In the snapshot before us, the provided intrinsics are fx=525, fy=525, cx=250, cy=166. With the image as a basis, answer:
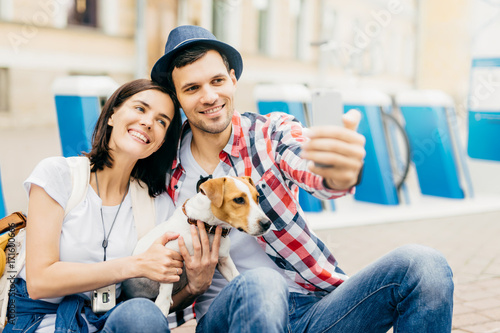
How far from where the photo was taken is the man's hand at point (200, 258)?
2023 millimetres

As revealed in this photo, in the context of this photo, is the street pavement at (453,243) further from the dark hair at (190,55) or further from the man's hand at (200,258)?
the dark hair at (190,55)

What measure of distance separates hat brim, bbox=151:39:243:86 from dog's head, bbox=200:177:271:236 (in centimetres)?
59

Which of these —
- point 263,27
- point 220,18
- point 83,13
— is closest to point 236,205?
point 83,13

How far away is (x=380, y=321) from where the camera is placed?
2.00 metres

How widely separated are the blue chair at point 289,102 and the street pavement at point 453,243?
52cm

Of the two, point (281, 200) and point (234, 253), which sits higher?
point (281, 200)

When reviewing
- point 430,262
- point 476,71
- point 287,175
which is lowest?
point 430,262

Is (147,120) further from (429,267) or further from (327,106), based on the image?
(429,267)

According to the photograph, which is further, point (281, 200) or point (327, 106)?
point (281, 200)

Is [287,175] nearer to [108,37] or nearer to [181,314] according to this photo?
[181,314]

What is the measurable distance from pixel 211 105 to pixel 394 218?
4.15 m

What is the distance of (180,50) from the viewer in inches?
88.1

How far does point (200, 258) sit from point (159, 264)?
0.61 feet

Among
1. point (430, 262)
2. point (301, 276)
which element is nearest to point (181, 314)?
point (301, 276)
